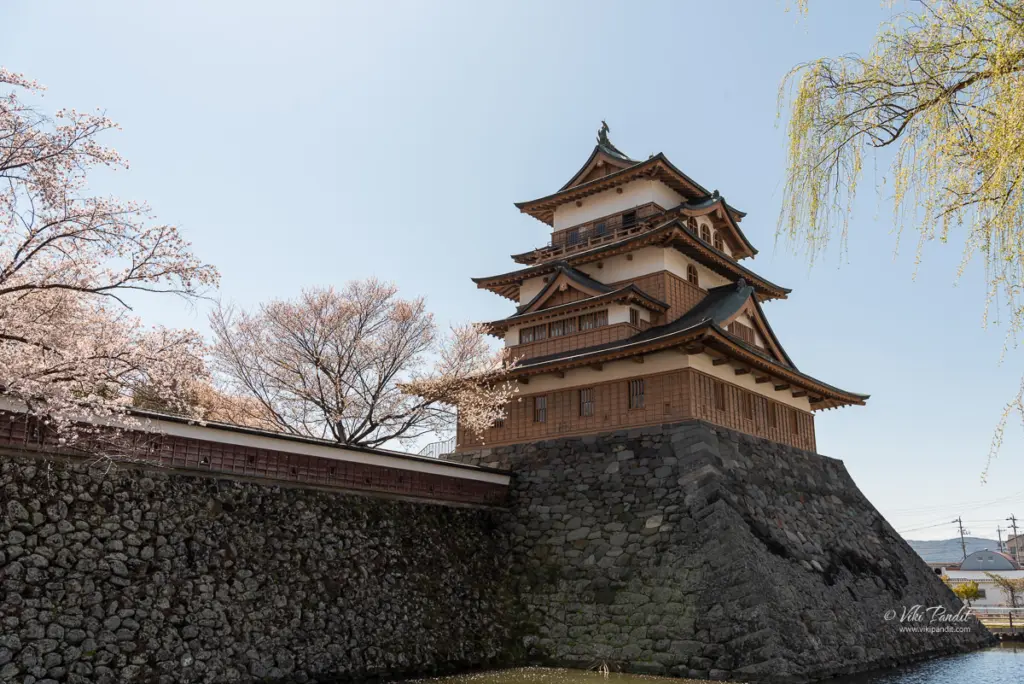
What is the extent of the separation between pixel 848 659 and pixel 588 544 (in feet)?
19.5

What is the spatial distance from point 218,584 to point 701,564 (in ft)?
31.4

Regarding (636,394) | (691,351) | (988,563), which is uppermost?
(691,351)

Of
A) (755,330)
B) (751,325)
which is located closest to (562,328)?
(751,325)

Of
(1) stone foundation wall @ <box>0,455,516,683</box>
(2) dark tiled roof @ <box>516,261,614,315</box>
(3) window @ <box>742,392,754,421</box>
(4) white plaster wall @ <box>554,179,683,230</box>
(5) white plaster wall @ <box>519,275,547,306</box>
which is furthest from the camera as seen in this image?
(5) white plaster wall @ <box>519,275,547,306</box>

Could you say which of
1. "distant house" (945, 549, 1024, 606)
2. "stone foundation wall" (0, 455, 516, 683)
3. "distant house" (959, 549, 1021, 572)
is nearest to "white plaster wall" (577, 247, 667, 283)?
"stone foundation wall" (0, 455, 516, 683)

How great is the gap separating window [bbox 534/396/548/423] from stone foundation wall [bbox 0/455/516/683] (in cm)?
490

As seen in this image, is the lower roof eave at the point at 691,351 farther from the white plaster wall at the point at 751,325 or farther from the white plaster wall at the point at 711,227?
the white plaster wall at the point at 711,227

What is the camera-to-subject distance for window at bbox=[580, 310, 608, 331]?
20.5m

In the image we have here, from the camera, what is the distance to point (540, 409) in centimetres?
2066

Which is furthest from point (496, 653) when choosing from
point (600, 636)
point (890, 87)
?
point (890, 87)

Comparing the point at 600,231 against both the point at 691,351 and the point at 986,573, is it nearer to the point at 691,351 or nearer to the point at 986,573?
the point at 691,351

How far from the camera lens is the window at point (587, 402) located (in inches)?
774

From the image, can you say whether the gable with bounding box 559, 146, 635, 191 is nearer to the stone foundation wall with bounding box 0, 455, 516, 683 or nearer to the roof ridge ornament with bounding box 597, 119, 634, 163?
the roof ridge ornament with bounding box 597, 119, 634, 163

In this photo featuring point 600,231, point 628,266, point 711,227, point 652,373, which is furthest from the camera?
point 600,231
